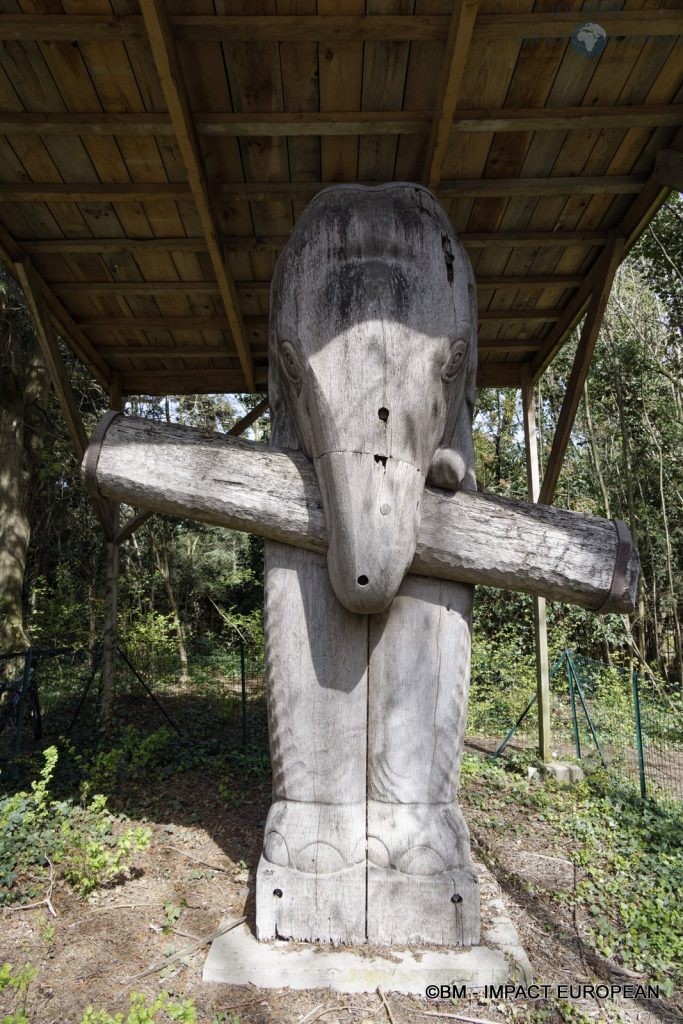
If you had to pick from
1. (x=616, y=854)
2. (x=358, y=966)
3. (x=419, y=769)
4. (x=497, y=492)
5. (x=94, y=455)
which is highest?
(x=497, y=492)

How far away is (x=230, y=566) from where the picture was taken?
488 inches

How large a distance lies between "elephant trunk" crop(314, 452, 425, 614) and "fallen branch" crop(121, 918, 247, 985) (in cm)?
124

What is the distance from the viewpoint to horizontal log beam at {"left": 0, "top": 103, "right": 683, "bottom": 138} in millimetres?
2621

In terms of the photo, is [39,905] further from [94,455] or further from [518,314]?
[518,314]

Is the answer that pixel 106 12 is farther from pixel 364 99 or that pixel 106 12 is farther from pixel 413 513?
pixel 413 513

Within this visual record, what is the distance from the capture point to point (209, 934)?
7.81 ft

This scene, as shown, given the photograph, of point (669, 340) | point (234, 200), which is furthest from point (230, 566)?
point (234, 200)

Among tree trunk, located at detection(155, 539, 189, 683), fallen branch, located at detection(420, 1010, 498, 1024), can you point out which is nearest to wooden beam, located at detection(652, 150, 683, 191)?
fallen branch, located at detection(420, 1010, 498, 1024)

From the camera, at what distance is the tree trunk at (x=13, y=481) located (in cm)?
760

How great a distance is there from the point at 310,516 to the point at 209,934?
1.60 m

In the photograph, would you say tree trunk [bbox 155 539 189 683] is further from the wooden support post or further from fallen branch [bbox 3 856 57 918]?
fallen branch [bbox 3 856 57 918]

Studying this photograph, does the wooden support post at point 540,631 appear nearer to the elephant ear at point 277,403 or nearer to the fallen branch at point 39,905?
the elephant ear at point 277,403

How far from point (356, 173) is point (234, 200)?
0.62m

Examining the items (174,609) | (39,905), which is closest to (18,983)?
(39,905)
